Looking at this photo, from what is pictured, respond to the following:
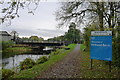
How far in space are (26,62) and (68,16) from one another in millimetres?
8153

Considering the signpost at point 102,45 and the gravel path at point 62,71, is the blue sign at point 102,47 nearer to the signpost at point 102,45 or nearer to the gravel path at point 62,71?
the signpost at point 102,45

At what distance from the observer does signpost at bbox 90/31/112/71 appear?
6047mm

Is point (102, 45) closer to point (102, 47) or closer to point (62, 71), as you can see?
point (102, 47)

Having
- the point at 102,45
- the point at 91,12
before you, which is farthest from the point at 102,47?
the point at 91,12

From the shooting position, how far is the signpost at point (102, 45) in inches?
238

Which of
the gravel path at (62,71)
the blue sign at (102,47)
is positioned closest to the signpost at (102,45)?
the blue sign at (102,47)

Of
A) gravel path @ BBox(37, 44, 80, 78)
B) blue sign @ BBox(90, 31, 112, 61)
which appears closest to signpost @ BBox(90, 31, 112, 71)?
blue sign @ BBox(90, 31, 112, 61)

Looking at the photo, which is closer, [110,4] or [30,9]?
[30,9]

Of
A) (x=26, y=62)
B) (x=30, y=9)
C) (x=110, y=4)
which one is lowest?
(x=26, y=62)

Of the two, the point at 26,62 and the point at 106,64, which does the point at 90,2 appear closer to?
the point at 106,64

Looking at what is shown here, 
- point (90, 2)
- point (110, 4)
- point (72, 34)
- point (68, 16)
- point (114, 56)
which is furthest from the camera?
point (72, 34)

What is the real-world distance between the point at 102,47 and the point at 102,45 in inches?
4.3

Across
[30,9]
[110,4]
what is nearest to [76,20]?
[110,4]

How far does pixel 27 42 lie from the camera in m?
43.5
